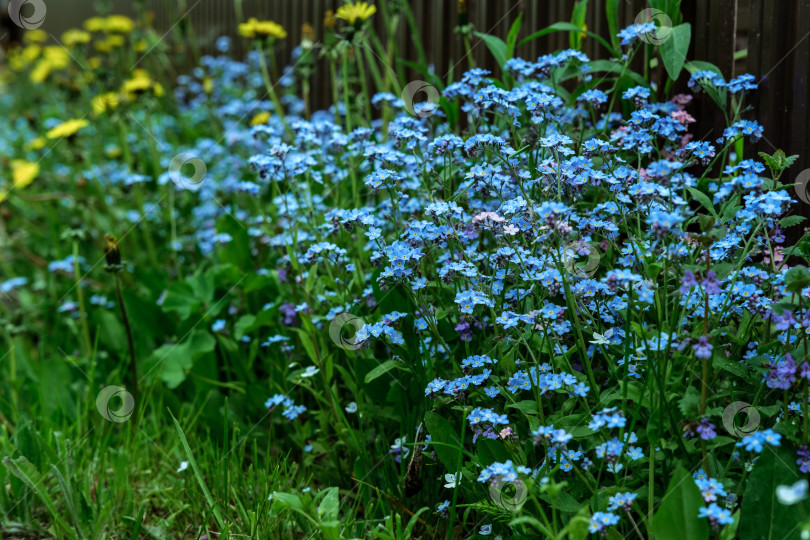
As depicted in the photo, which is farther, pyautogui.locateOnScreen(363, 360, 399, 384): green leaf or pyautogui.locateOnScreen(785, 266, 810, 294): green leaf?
pyautogui.locateOnScreen(363, 360, 399, 384): green leaf

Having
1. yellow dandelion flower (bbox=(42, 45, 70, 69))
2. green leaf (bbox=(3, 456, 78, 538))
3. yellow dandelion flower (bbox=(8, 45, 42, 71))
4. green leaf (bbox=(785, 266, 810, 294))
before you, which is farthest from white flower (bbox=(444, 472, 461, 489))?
yellow dandelion flower (bbox=(8, 45, 42, 71))

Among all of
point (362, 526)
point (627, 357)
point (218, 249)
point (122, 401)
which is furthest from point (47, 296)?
point (627, 357)

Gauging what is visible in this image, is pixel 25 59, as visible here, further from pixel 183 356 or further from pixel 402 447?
pixel 402 447

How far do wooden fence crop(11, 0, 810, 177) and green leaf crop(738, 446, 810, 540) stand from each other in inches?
32.2

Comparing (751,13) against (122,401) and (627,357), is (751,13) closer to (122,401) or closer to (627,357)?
(627,357)

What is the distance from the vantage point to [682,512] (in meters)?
1.26

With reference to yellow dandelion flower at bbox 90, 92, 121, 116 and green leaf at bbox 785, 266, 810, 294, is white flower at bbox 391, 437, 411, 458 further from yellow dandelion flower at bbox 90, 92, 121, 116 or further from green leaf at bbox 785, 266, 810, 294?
yellow dandelion flower at bbox 90, 92, 121, 116

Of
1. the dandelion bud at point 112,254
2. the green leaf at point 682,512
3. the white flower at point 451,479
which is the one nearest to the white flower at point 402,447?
the white flower at point 451,479

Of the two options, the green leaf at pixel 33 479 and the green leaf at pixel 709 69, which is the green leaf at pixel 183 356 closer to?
the green leaf at pixel 33 479

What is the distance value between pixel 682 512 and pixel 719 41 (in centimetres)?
134

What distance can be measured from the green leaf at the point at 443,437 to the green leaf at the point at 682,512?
46 centimetres

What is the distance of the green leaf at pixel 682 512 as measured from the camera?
4.12 ft

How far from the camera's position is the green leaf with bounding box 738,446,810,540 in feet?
4.36

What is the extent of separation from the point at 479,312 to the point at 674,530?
0.55 metres
